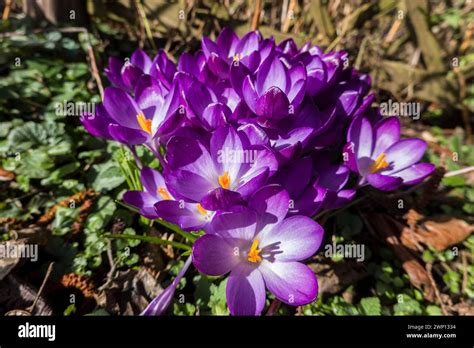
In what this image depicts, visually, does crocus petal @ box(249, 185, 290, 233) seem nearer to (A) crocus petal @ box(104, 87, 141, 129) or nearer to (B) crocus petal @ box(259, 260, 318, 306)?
(B) crocus petal @ box(259, 260, 318, 306)

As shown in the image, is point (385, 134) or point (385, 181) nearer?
point (385, 181)

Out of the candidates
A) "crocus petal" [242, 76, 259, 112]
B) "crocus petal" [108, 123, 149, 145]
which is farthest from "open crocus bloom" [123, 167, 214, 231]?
"crocus petal" [242, 76, 259, 112]

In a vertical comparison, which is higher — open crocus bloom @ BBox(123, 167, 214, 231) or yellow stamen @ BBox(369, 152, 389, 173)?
yellow stamen @ BBox(369, 152, 389, 173)

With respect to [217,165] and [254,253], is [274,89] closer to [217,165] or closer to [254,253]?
[217,165]

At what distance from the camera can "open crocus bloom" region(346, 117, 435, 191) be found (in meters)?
1.29

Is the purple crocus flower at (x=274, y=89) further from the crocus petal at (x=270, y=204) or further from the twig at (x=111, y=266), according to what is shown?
→ the twig at (x=111, y=266)

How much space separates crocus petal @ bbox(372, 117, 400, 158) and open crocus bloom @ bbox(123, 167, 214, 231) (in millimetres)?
668

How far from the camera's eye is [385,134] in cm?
138

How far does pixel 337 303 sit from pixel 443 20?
7.97 ft

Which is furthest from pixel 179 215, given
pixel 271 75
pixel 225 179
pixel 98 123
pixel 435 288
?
pixel 435 288

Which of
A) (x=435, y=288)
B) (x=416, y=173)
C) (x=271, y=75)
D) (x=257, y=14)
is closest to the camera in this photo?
(x=271, y=75)

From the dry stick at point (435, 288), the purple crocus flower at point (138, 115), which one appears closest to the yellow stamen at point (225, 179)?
the purple crocus flower at point (138, 115)

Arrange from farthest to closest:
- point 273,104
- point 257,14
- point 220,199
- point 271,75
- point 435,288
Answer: point 257,14 → point 435,288 → point 271,75 → point 273,104 → point 220,199

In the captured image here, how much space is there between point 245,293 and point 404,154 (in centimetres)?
76
